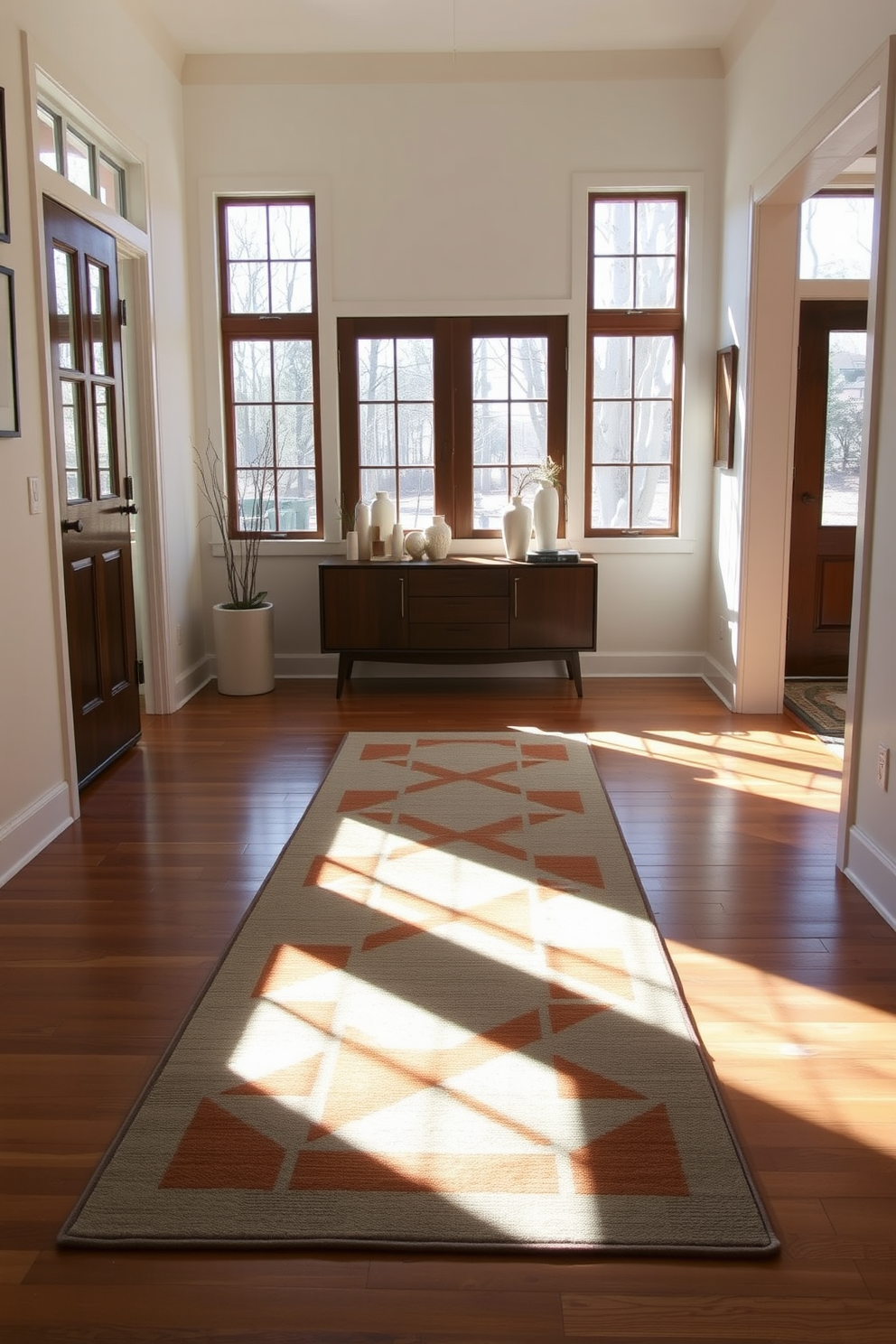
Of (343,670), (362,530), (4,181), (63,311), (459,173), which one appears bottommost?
(343,670)

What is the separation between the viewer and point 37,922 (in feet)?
11.2

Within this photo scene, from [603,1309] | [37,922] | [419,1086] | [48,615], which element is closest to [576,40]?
[48,615]

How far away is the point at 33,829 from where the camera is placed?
4.00m

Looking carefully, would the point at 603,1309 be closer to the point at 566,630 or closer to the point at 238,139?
the point at 566,630

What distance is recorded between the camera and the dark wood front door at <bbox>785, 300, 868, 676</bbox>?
6539 millimetres

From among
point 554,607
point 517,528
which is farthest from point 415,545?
point 554,607

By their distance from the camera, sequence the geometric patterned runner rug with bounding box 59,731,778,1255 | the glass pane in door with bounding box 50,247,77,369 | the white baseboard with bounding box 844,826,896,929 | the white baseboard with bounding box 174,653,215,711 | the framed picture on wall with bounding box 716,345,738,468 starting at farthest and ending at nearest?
1. the white baseboard with bounding box 174,653,215,711
2. the framed picture on wall with bounding box 716,345,738,468
3. the glass pane in door with bounding box 50,247,77,369
4. the white baseboard with bounding box 844,826,896,929
5. the geometric patterned runner rug with bounding box 59,731,778,1255

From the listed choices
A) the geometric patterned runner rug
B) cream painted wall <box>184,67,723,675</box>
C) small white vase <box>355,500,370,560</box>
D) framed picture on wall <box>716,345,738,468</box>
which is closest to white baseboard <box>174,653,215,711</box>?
small white vase <box>355,500,370,560</box>

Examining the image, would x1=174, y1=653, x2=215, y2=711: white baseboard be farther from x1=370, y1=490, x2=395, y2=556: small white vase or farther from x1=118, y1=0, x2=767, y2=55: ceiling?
x1=118, y1=0, x2=767, y2=55: ceiling

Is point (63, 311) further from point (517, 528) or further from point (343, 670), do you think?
point (517, 528)

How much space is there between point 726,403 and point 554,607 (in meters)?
1.41

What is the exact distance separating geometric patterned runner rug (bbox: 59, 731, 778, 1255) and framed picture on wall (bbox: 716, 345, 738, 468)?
9.72 ft

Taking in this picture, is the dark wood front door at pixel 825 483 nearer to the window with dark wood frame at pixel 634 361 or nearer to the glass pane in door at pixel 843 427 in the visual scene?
the glass pane in door at pixel 843 427

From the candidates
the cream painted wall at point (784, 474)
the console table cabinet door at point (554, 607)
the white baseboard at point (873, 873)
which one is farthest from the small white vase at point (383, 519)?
the white baseboard at point (873, 873)
